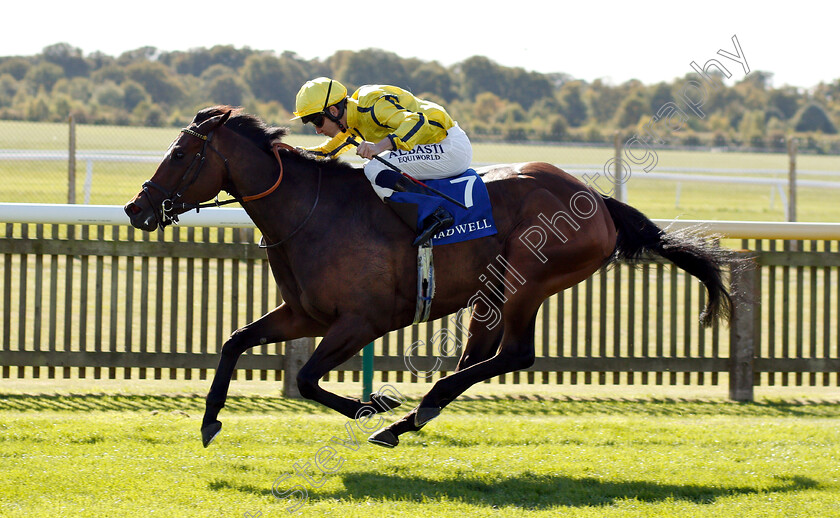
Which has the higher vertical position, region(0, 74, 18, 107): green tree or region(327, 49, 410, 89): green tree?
region(327, 49, 410, 89): green tree

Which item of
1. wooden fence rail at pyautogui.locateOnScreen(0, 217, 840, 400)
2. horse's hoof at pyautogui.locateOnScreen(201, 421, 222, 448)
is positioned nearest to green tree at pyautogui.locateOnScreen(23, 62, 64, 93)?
wooden fence rail at pyautogui.locateOnScreen(0, 217, 840, 400)

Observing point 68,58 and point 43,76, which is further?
point 68,58

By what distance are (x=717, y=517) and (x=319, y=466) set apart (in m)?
2.02

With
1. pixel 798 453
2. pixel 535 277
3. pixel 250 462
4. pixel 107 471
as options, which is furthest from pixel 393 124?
pixel 798 453

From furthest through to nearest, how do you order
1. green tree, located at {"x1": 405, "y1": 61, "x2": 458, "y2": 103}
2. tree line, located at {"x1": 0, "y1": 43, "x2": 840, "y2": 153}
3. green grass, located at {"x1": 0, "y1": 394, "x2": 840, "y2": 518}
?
green tree, located at {"x1": 405, "y1": 61, "x2": 458, "y2": 103} < tree line, located at {"x1": 0, "y1": 43, "x2": 840, "y2": 153} < green grass, located at {"x1": 0, "y1": 394, "x2": 840, "y2": 518}

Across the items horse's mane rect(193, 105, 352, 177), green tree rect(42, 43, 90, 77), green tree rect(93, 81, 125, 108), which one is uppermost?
green tree rect(42, 43, 90, 77)

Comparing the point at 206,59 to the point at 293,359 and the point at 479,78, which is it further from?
the point at 293,359

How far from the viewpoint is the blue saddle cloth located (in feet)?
17.2

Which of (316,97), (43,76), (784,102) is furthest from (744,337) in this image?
(43,76)

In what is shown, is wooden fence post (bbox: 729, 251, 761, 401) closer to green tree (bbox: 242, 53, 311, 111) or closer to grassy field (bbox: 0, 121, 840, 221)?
grassy field (bbox: 0, 121, 840, 221)

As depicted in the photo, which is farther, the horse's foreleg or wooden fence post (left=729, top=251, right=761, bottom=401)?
wooden fence post (left=729, top=251, right=761, bottom=401)

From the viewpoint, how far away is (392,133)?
517cm

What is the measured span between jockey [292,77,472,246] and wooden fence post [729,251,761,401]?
2.84 metres

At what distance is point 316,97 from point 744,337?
13.1ft
